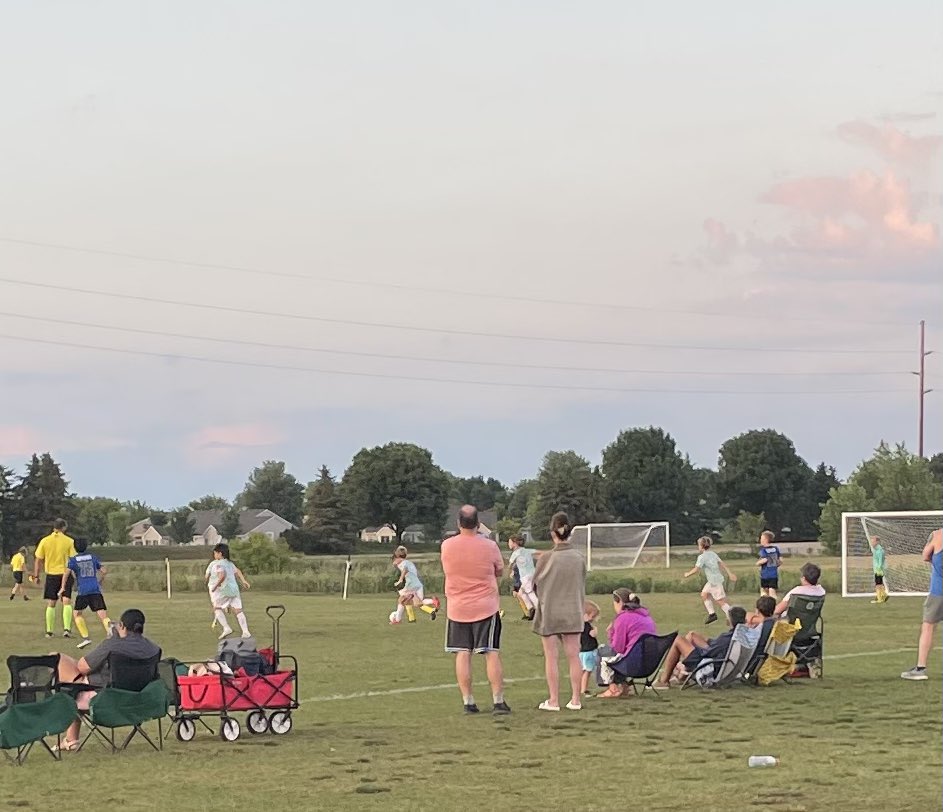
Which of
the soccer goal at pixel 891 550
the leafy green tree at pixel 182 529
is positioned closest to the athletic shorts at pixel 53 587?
the soccer goal at pixel 891 550

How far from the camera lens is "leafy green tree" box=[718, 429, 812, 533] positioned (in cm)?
13512

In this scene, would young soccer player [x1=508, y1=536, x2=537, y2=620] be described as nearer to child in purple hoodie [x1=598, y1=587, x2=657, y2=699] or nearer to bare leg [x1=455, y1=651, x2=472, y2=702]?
child in purple hoodie [x1=598, y1=587, x2=657, y2=699]

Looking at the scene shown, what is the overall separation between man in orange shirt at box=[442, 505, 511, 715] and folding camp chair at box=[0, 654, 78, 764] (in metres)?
3.54

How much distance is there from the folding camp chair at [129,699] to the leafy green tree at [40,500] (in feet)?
321

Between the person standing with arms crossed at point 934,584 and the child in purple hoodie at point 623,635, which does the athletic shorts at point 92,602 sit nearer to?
the child in purple hoodie at point 623,635

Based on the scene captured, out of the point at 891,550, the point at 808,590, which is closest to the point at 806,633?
the point at 808,590

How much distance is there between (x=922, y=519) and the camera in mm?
48656

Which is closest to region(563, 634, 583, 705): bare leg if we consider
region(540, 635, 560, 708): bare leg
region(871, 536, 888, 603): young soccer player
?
region(540, 635, 560, 708): bare leg

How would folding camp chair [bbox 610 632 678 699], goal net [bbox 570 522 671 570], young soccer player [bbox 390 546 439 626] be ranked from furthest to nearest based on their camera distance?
goal net [bbox 570 522 671 570]
young soccer player [bbox 390 546 439 626]
folding camp chair [bbox 610 632 678 699]

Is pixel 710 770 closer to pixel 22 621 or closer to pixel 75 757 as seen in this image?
pixel 75 757

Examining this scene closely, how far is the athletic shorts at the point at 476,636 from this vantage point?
49.1 feet

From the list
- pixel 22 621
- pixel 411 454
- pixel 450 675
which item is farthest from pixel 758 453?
pixel 450 675

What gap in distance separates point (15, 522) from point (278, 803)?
103051 millimetres

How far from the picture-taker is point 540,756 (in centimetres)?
1241
